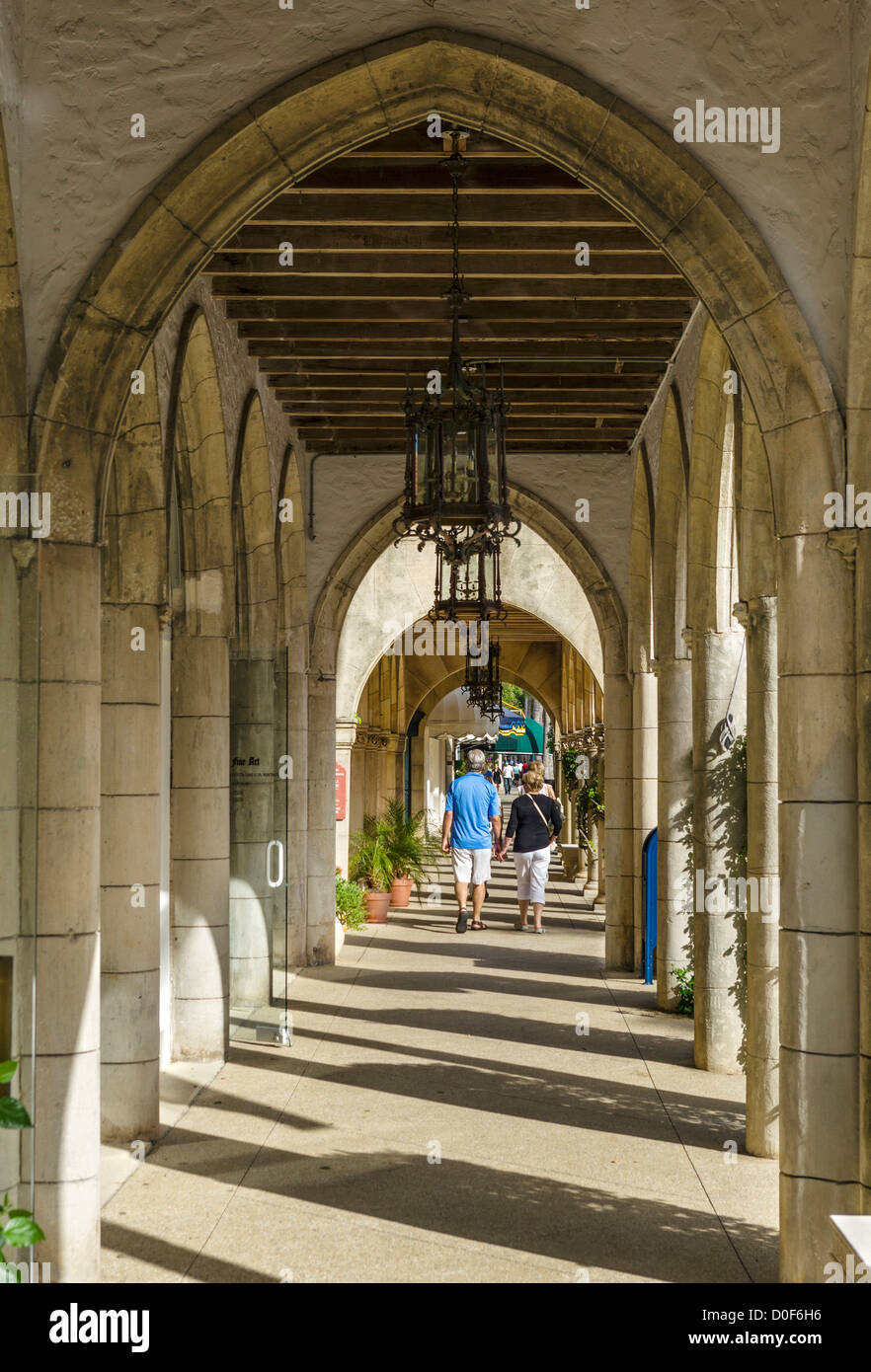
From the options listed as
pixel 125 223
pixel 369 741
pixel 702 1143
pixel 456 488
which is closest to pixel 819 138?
pixel 456 488

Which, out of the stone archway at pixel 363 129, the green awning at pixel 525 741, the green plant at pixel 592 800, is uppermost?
the stone archway at pixel 363 129

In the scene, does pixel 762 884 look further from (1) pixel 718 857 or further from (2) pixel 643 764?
(2) pixel 643 764

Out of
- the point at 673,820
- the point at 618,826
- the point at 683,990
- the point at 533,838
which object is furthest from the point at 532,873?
the point at 673,820

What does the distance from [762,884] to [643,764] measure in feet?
16.7

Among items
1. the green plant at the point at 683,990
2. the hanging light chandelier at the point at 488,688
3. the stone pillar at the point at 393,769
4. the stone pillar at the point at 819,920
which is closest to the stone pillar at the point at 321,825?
the green plant at the point at 683,990

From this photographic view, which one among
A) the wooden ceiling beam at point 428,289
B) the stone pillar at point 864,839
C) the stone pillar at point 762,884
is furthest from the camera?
the wooden ceiling beam at point 428,289

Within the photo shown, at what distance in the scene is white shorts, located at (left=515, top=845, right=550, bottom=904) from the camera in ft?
43.8

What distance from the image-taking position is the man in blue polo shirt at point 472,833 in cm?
1370

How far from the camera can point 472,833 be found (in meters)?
13.7

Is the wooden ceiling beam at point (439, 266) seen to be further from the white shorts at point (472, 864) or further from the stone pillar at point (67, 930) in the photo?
the white shorts at point (472, 864)

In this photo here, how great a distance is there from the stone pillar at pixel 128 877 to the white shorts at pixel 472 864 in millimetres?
7787

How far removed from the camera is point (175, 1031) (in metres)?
7.78

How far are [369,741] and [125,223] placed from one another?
52.0 ft

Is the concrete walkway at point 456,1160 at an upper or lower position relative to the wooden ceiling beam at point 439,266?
lower
